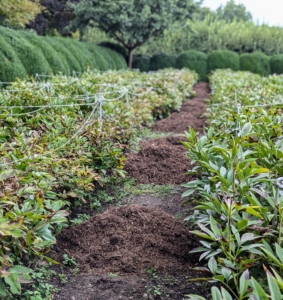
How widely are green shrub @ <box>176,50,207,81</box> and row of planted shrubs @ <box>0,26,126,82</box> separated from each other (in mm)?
7312

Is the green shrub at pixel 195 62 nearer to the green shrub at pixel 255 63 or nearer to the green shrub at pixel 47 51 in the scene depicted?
the green shrub at pixel 255 63

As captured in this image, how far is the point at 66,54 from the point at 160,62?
413 inches

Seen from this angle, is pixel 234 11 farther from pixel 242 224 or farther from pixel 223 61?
pixel 242 224

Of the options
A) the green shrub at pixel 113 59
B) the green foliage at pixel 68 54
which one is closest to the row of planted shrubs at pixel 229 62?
the green shrub at pixel 113 59

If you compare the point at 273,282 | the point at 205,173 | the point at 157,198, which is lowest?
the point at 157,198

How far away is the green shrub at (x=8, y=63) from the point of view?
A: 770 cm

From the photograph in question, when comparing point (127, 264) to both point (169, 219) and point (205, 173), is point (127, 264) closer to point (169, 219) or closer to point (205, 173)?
point (169, 219)

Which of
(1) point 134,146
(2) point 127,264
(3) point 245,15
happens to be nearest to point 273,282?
(2) point 127,264

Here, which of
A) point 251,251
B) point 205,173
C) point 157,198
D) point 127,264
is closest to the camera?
point 251,251

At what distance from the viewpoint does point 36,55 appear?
9.08 m

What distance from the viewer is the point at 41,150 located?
299 cm

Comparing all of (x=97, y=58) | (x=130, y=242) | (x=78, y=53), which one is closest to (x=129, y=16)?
(x=97, y=58)

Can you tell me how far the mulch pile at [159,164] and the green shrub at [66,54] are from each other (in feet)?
23.6

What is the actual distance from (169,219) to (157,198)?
0.77 metres
